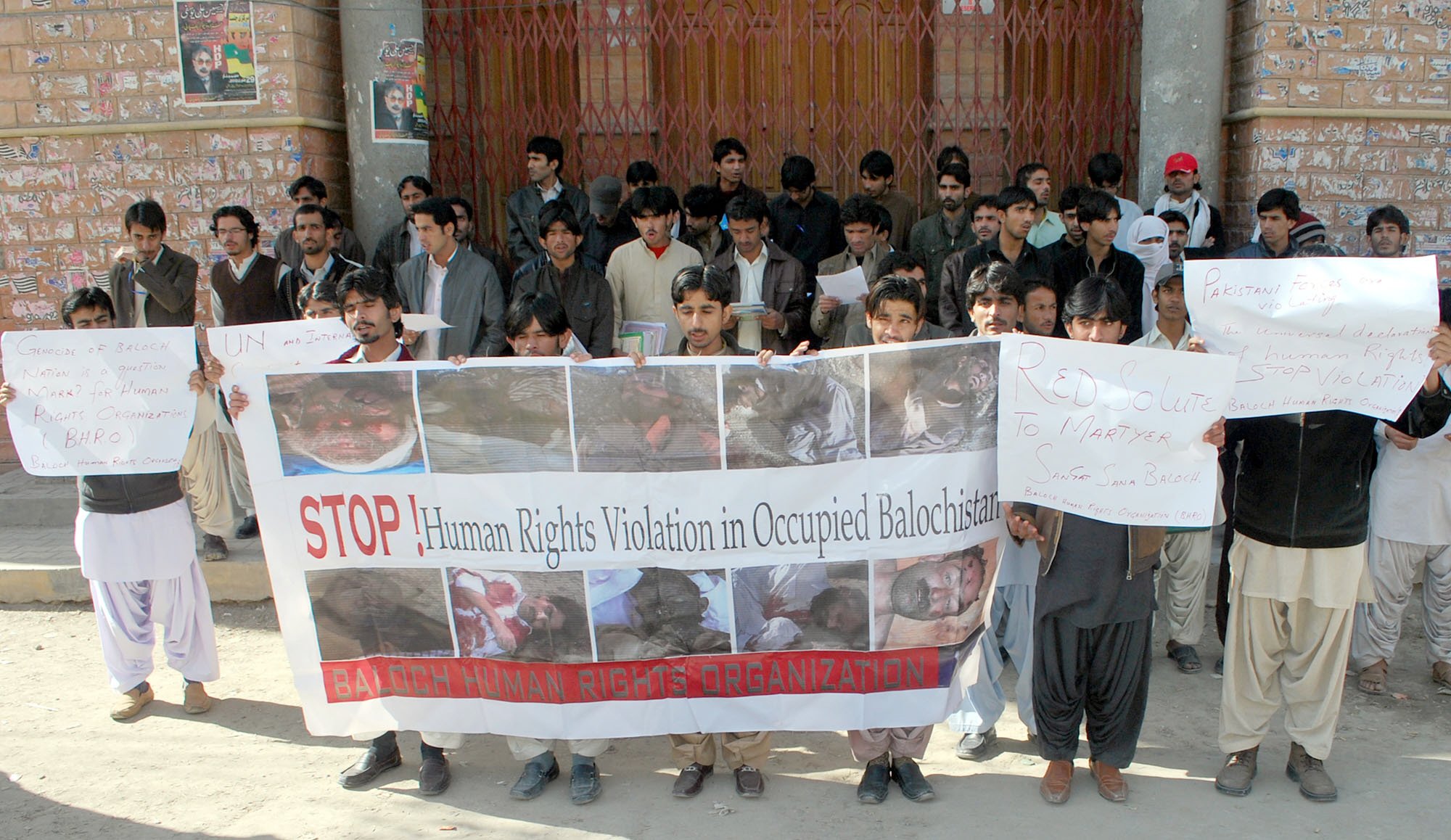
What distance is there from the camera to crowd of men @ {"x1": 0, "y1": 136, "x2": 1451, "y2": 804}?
3463 millimetres

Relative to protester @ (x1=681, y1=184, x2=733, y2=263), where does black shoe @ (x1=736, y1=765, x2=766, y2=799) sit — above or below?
below

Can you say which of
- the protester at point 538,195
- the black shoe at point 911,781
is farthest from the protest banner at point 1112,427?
the protester at point 538,195

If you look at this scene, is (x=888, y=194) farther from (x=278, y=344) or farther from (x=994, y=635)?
(x=278, y=344)

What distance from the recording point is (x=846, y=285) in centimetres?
509

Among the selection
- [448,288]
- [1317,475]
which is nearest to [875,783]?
[1317,475]

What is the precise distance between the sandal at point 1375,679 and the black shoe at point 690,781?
2603 mm

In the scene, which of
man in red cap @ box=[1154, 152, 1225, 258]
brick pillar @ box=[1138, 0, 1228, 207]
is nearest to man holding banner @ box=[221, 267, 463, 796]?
man in red cap @ box=[1154, 152, 1225, 258]

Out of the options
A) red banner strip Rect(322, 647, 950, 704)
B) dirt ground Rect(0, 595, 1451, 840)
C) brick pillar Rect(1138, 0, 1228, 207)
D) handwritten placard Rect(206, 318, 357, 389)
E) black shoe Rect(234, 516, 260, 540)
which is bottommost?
dirt ground Rect(0, 595, 1451, 840)

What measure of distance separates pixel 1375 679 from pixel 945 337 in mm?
2108

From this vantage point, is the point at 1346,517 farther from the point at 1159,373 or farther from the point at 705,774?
the point at 705,774

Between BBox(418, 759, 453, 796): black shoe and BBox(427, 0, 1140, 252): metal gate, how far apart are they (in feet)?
14.5

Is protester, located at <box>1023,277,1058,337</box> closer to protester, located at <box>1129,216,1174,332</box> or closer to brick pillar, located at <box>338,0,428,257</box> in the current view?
protester, located at <box>1129,216,1174,332</box>

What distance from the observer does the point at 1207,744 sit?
12.7 feet

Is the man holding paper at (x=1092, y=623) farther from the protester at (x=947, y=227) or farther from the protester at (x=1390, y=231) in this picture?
the protester at (x=947, y=227)
